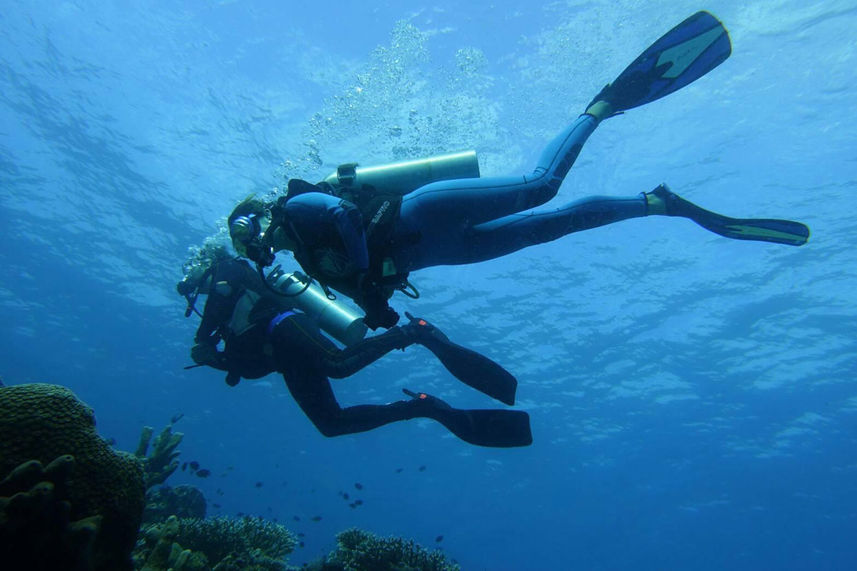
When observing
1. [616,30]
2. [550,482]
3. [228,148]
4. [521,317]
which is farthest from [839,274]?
[550,482]

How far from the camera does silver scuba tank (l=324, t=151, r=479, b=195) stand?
17.0 ft

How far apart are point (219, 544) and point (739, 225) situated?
9.02 m

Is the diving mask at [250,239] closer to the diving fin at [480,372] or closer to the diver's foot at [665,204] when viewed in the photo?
the diving fin at [480,372]

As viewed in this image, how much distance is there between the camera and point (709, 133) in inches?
544

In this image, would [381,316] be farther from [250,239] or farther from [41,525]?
[41,525]

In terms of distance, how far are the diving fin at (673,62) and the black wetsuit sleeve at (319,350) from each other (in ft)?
13.7

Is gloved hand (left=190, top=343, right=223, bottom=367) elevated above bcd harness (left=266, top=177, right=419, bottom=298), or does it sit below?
below

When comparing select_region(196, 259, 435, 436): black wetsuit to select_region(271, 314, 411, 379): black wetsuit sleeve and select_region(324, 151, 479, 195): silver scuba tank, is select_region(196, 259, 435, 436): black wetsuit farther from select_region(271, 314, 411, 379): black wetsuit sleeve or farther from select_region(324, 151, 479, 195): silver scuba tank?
select_region(324, 151, 479, 195): silver scuba tank

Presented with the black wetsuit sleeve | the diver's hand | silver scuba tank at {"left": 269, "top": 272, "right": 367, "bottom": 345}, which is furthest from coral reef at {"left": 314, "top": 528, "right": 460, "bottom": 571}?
the diver's hand

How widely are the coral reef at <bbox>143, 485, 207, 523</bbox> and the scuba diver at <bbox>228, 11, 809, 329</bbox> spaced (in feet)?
26.2

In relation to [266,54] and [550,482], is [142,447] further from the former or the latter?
[550,482]

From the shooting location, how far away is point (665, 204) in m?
5.16

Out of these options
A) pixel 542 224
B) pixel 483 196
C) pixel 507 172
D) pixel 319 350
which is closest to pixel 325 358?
pixel 319 350

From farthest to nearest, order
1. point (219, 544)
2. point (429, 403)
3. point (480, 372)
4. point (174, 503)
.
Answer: point (174, 503), point (219, 544), point (429, 403), point (480, 372)
